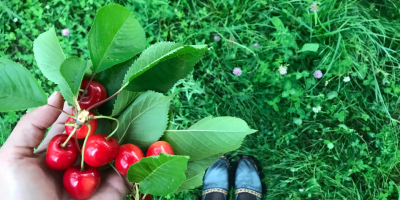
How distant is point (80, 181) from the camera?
0.86 meters

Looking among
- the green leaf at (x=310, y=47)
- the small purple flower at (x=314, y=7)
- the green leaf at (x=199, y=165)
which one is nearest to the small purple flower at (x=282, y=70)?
the green leaf at (x=310, y=47)

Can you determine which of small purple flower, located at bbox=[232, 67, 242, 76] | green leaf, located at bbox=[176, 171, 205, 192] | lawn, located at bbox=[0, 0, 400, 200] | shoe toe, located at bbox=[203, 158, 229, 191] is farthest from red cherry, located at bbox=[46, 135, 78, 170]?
shoe toe, located at bbox=[203, 158, 229, 191]

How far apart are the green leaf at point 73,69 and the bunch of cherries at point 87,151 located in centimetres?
10

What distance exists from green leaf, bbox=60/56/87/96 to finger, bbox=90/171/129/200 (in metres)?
0.53

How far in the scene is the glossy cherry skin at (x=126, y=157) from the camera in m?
0.90

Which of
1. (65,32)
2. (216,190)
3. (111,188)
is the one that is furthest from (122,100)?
(65,32)

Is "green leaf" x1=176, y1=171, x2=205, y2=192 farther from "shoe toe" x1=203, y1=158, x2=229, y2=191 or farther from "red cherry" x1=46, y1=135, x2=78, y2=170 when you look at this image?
"shoe toe" x1=203, y1=158, x2=229, y2=191

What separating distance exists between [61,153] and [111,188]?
1.12 ft

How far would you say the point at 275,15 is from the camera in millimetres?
1946

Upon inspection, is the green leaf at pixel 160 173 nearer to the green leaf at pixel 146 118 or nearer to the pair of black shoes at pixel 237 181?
the green leaf at pixel 146 118

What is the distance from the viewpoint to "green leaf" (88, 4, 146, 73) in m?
0.74

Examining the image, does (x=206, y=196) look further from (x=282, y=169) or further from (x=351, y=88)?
(x=351, y=88)

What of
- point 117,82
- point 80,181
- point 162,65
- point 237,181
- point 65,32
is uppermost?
point 162,65

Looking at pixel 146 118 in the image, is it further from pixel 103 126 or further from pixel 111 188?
pixel 111 188
